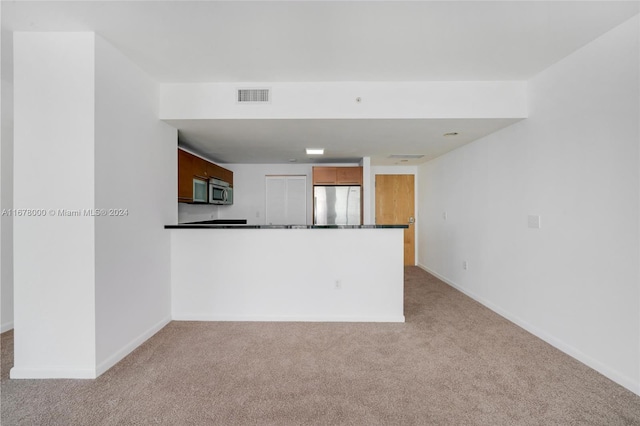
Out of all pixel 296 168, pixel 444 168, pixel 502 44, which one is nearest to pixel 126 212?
pixel 502 44

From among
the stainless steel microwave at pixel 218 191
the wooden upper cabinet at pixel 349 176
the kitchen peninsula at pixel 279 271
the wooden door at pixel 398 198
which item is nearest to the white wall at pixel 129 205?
the kitchen peninsula at pixel 279 271

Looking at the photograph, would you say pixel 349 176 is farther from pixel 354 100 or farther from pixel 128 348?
pixel 128 348

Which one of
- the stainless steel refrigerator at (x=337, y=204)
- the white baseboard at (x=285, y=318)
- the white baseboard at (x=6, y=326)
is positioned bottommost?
the white baseboard at (x=285, y=318)

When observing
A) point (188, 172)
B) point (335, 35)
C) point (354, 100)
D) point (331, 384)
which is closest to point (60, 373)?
point (331, 384)

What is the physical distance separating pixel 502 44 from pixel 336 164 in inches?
138

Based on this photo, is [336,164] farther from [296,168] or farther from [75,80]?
[75,80]

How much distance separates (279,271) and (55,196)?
1905mm

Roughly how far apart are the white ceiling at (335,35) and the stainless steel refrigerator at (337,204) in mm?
2177

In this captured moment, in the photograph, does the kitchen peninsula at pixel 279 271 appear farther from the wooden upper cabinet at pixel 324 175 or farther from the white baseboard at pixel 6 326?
the wooden upper cabinet at pixel 324 175

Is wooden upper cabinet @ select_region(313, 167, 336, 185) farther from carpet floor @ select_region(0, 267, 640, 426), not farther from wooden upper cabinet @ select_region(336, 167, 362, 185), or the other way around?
carpet floor @ select_region(0, 267, 640, 426)

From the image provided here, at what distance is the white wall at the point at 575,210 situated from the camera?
1.75m

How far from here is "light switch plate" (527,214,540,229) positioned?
2.48m

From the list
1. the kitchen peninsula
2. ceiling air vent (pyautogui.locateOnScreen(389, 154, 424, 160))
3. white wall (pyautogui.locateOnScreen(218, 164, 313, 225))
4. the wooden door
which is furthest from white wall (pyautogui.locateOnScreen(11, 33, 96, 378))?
the wooden door

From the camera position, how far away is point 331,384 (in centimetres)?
179
